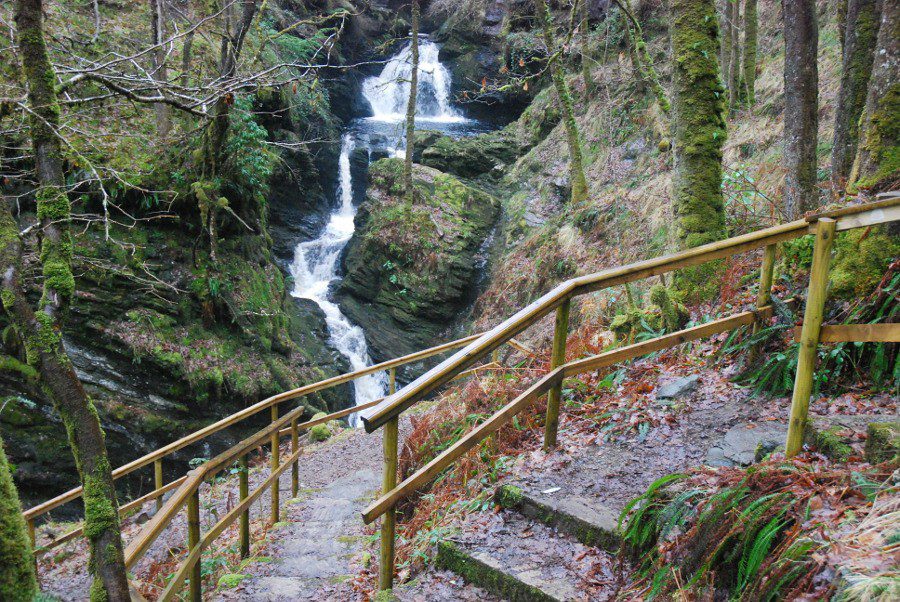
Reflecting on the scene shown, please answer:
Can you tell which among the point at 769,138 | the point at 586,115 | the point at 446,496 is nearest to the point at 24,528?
the point at 446,496

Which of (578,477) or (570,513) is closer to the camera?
(570,513)

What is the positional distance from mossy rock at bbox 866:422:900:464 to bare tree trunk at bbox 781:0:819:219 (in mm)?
4332

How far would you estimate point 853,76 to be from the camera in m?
6.13

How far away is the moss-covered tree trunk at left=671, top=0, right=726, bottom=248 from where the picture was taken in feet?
17.2

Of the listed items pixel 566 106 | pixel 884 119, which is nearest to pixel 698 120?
pixel 884 119

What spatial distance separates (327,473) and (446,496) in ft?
14.5

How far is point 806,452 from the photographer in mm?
2676

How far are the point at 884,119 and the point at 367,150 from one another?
1975cm

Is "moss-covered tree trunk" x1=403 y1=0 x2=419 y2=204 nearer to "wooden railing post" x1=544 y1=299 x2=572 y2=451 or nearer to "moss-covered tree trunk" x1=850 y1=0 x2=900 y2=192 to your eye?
"moss-covered tree trunk" x1=850 y1=0 x2=900 y2=192

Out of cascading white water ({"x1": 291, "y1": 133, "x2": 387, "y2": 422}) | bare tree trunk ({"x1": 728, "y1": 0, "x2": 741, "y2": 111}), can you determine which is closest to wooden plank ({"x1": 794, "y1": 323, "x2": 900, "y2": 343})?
bare tree trunk ({"x1": 728, "y1": 0, "x2": 741, "y2": 111})

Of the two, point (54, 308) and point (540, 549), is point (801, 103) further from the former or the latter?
point (54, 308)

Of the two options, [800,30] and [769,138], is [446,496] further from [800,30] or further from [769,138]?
[769,138]

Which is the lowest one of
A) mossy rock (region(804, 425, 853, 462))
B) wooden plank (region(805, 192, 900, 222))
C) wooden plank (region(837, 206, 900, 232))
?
mossy rock (region(804, 425, 853, 462))

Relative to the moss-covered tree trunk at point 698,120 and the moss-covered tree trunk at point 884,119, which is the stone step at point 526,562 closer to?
the moss-covered tree trunk at point 884,119
